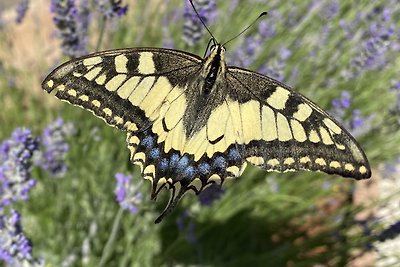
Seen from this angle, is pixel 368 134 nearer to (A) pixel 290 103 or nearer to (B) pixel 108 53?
(A) pixel 290 103

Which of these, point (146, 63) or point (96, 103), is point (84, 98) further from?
point (146, 63)

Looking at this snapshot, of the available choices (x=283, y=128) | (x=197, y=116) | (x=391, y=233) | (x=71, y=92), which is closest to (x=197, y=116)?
(x=197, y=116)

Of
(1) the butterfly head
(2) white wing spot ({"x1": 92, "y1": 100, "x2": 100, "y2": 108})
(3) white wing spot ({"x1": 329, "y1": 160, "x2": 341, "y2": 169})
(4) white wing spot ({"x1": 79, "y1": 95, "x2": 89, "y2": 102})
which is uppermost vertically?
(1) the butterfly head

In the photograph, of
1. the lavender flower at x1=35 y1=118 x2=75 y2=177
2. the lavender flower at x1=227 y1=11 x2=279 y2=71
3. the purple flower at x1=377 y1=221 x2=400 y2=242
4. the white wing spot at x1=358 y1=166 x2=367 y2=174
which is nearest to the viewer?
the white wing spot at x1=358 y1=166 x2=367 y2=174

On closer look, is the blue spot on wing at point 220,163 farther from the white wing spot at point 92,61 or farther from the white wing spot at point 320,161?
the white wing spot at point 92,61

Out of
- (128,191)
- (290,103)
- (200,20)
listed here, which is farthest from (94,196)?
(290,103)

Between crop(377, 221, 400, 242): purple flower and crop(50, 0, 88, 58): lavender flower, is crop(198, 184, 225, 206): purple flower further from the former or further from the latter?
crop(50, 0, 88, 58): lavender flower

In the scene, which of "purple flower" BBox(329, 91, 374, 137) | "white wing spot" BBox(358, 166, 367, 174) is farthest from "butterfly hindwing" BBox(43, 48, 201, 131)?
"purple flower" BBox(329, 91, 374, 137)

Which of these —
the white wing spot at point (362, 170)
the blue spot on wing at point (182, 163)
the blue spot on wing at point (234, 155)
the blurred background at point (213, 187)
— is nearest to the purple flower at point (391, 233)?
the blurred background at point (213, 187)
